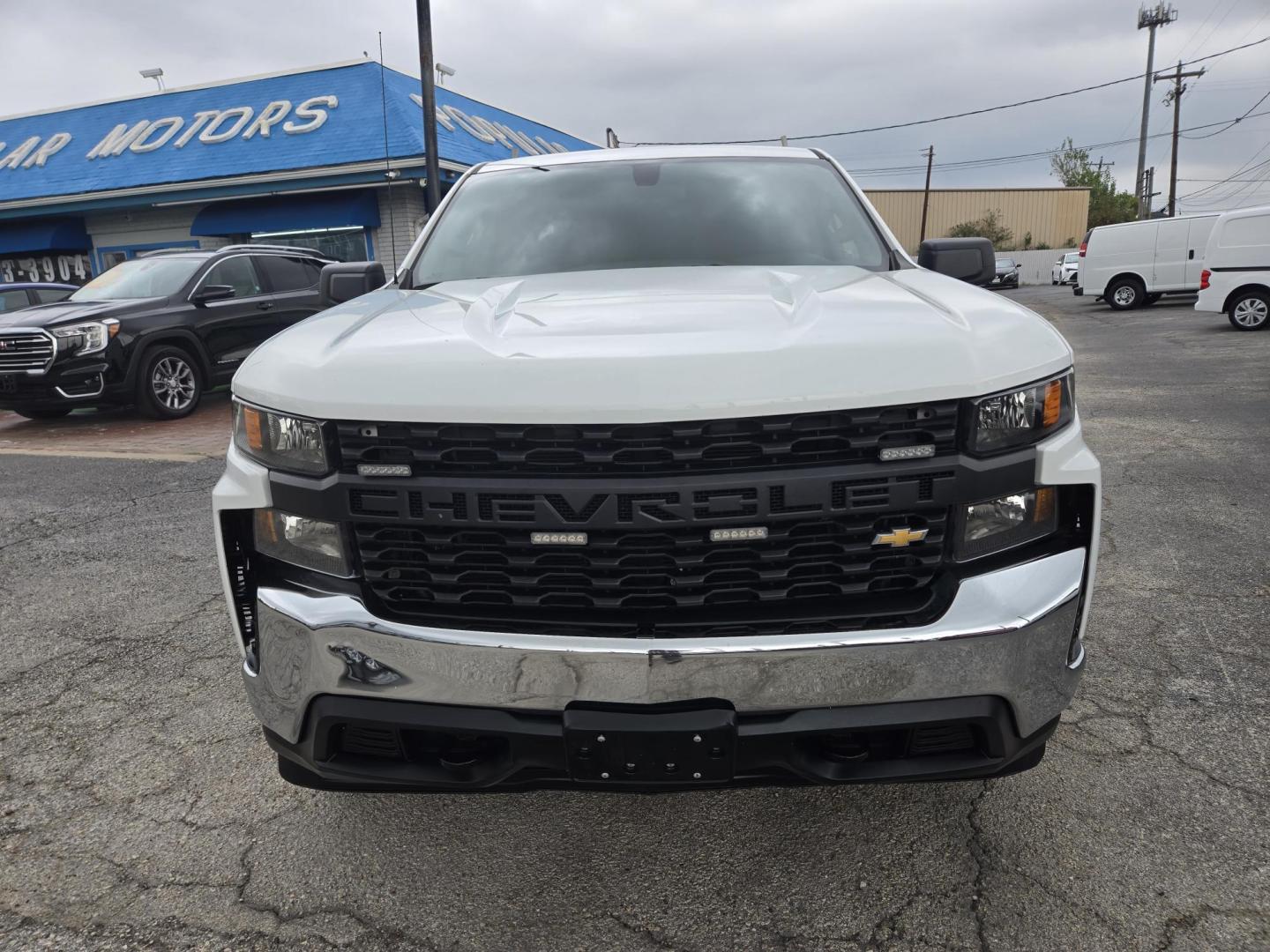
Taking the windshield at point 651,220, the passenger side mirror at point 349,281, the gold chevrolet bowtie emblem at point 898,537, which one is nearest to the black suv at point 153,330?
the passenger side mirror at point 349,281

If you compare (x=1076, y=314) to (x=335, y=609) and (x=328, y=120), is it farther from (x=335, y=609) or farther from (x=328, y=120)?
(x=335, y=609)

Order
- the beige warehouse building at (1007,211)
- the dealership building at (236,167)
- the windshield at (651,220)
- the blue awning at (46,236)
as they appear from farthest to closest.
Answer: the beige warehouse building at (1007,211)
the blue awning at (46,236)
the dealership building at (236,167)
the windshield at (651,220)

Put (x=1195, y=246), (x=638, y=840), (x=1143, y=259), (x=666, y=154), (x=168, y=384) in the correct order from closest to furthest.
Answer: (x=638, y=840) → (x=666, y=154) → (x=168, y=384) → (x=1195, y=246) → (x=1143, y=259)

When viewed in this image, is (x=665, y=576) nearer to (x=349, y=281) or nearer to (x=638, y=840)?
(x=638, y=840)

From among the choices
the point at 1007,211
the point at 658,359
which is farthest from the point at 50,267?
the point at 1007,211

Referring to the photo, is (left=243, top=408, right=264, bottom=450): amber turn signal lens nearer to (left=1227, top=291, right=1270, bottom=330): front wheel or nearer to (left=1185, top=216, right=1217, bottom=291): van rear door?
(left=1227, top=291, right=1270, bottom=330): front wheel

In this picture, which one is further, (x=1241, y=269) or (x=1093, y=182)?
(x=1093, y=182)

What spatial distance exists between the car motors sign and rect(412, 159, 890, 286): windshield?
46.7 feet

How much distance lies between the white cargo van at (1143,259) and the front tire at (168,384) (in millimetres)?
18683

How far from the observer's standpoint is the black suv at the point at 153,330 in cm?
837

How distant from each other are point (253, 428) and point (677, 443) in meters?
0.95

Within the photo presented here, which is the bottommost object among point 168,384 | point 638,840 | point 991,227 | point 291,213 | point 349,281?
point 638,840

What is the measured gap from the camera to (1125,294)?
67.0ft

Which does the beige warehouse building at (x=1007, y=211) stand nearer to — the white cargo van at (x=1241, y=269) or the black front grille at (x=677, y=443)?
the white cargo van at (x=1241, y=269)
